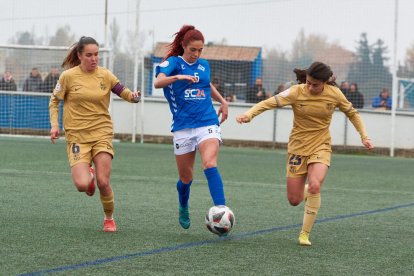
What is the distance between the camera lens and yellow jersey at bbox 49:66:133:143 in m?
8.66

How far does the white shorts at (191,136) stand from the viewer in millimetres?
8719

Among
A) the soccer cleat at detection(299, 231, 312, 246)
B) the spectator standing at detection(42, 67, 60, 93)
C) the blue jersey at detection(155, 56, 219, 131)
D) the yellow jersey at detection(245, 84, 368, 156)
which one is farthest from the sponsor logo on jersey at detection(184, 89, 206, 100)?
the spectator standing at detection(42, 67, 60, 93)

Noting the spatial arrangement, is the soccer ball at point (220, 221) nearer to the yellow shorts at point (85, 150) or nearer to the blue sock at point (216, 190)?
the blue sock at point (216, 190)

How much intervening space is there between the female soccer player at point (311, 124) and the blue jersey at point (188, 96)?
1.69 ft

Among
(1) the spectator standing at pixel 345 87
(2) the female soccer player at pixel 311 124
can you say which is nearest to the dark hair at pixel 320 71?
(2) the female soccer player at pixel 311 124

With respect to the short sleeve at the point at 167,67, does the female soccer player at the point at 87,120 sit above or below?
below

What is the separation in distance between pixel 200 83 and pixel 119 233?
158 centimetres

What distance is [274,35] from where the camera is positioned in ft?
90.9

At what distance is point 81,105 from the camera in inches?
343

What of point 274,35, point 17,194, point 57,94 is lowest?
point 17,194

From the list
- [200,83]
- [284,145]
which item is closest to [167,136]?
[284,145]

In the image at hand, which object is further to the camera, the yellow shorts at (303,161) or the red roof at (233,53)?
the red roof at (233,53)

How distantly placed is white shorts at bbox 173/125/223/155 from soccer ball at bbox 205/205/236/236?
828mm

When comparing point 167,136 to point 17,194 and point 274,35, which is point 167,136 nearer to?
point 274,35
